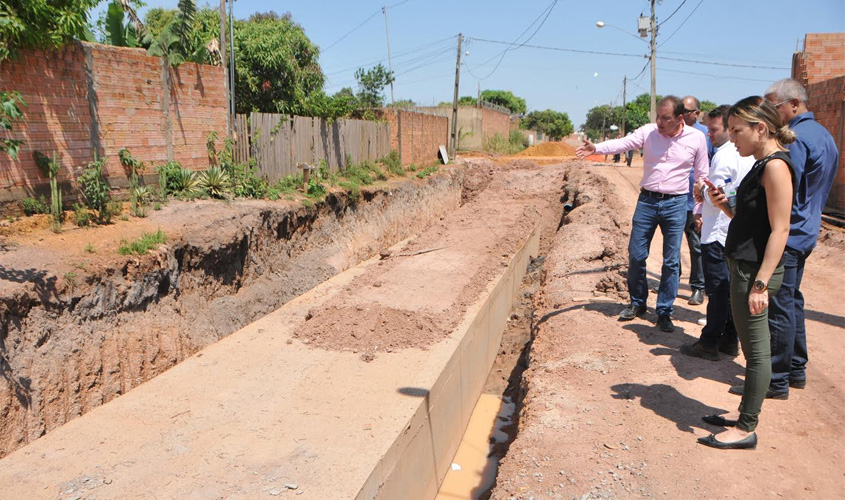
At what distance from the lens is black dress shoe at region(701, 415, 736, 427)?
320cm

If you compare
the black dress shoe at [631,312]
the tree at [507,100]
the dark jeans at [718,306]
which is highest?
the tree at [507,100]

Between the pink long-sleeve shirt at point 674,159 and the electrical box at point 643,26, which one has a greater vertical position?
the electrical box at point 643,26

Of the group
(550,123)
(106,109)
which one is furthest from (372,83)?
(550,123)

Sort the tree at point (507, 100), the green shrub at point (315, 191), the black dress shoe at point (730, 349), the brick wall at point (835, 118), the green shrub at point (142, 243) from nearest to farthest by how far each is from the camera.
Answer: the black dress shoe at point (730, 349) → the green shrub at point (142, 243) → the brick wall at point (835, 118) → the green shrub at point (315, 191) → the tree at point (507, 100)

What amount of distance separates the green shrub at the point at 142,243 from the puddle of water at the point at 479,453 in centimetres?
413

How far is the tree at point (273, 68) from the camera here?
1302 cm

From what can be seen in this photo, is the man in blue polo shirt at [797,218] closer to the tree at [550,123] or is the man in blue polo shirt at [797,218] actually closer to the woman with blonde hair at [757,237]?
the woman with blonde hair at [757,237]

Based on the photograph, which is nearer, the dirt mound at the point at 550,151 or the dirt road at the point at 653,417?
the dirt road at the point at 653,417

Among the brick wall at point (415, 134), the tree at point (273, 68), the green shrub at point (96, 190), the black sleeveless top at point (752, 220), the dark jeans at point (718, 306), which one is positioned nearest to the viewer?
the black sleeveless top at point (752, 220)

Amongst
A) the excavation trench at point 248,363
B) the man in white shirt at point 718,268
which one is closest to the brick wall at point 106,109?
the excavation trench at point 248,363

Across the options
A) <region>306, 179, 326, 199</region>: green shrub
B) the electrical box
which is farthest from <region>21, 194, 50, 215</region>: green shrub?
the electrical box

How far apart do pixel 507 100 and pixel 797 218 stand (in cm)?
6519

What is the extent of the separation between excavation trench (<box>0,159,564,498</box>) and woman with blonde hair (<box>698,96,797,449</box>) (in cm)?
246

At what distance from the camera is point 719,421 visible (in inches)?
128
